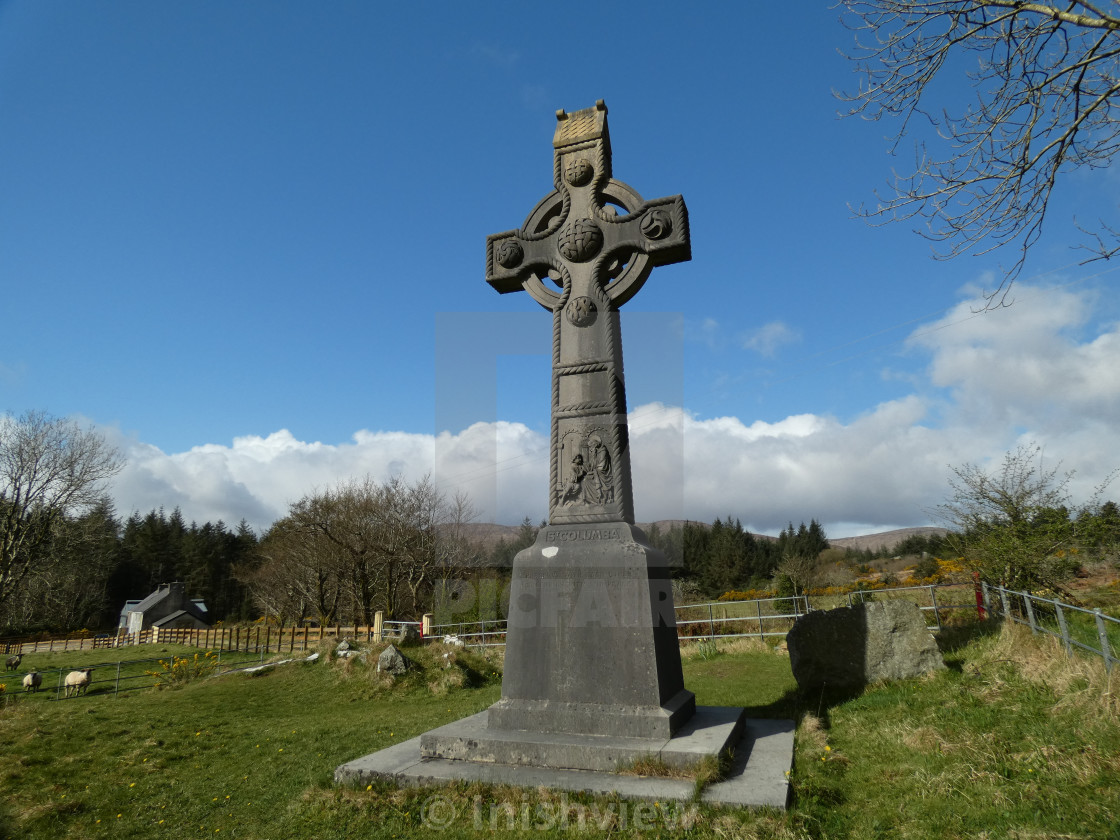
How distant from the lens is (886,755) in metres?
4.87

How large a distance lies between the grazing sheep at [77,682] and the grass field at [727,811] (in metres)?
7.16

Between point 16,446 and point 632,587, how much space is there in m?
37.0

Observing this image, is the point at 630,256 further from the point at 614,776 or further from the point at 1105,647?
the point at 1105,647

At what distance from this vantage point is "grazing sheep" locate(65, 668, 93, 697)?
15.3 metres

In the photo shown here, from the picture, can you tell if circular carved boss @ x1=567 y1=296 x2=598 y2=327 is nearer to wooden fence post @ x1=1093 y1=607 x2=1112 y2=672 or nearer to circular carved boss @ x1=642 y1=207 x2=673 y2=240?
circular carved boss @ x1=642 y1=207 x2=673 y2=240

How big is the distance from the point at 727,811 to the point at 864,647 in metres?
4.89

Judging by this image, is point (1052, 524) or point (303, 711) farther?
point (1052, 524)

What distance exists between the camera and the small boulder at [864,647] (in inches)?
299

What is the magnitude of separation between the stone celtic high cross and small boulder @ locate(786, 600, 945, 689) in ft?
12.7

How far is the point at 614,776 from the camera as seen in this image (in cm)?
442

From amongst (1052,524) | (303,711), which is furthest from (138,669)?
(1052,524)

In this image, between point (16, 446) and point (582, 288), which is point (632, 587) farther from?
point (16, 446)

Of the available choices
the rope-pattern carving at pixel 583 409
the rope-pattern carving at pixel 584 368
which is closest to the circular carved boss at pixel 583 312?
the rope-pattern carving at pixel 584 368

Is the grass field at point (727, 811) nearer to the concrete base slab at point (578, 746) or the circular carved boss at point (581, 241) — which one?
the concrete base slab at point (578, 746)
